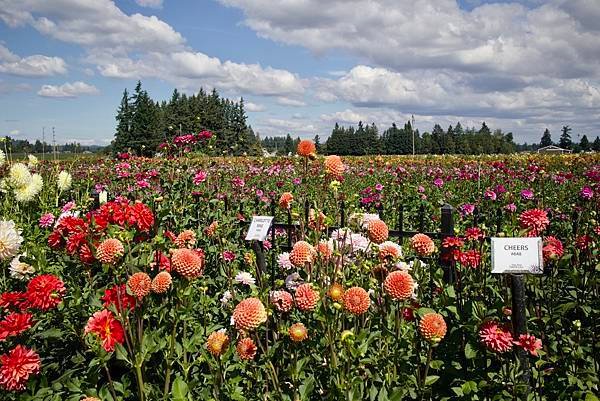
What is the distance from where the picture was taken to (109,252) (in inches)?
69.3

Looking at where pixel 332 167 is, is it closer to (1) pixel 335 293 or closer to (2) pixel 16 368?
(1) pixel 335 293

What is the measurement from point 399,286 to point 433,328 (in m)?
0.18

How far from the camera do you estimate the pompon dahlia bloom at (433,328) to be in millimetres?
1610

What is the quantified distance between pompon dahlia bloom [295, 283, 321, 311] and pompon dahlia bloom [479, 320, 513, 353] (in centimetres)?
68

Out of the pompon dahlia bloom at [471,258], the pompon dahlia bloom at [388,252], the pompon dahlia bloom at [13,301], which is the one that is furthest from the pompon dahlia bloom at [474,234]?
A: the pompon dahlia bloom at [13,301]

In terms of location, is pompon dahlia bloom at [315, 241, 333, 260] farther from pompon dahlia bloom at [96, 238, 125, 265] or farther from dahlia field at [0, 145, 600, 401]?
pompon dahlia bloom at [96, 238, 125, 265]

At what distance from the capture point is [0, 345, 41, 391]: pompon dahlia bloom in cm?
166

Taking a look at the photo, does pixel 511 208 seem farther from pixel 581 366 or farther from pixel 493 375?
pixel 493 375

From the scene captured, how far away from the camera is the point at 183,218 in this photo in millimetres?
3746

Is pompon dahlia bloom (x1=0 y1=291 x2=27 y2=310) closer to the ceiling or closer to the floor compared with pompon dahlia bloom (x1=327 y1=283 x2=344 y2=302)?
closer to the floor

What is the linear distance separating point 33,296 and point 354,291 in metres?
1.25

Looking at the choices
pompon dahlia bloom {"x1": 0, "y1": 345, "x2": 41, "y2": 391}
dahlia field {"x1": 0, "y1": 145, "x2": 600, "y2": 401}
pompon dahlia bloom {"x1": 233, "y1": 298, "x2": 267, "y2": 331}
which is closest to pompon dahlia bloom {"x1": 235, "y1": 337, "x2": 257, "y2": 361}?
dahlia field {"x1": 0, "y1": 145, "x2": 600, "y2": 401}

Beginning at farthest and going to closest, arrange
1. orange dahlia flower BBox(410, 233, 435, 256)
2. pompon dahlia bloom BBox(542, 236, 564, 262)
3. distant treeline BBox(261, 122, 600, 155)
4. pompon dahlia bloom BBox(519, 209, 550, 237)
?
distant treeline BBox(261, 122, 600, 155), pompon dahlia bloom BBox(519, 209, 550, 237), pompon dahlia bloom BBox(542, 236, 564, 262), orange dahlia flower BBox(410, 233, 435, 256)

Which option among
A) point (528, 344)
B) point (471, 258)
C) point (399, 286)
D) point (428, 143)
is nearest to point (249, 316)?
point (399, 286)
